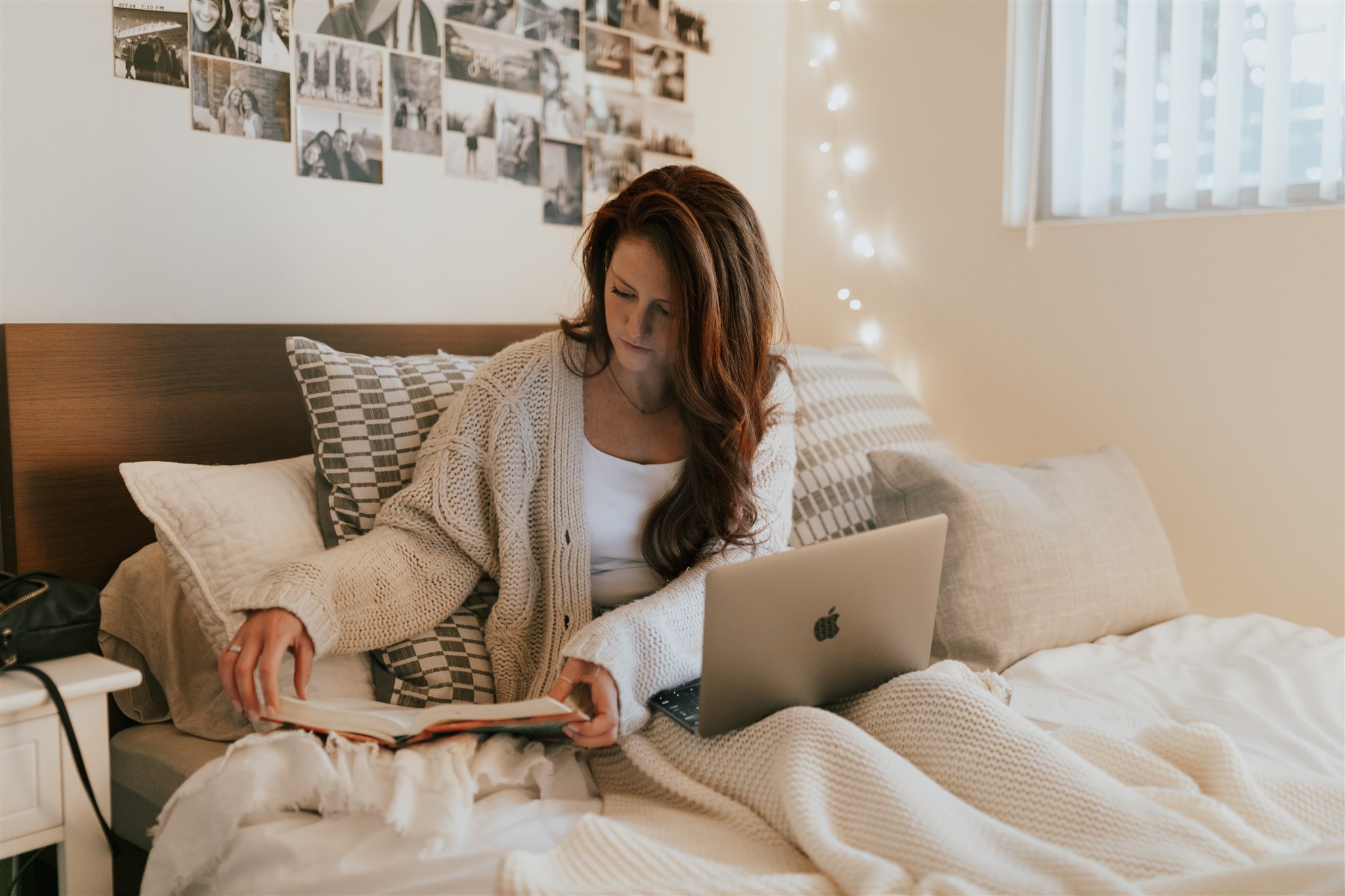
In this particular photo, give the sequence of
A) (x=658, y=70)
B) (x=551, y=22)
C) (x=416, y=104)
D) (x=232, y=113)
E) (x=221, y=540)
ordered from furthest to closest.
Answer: (x=658, y=70), (x=551, y=22), (x=416, y=104), (x=232, y=113), (x=221, y=540)

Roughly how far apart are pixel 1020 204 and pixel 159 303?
1.65 meters

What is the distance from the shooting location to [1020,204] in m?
2.19

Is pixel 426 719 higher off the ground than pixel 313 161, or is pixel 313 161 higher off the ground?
pixel 313 161

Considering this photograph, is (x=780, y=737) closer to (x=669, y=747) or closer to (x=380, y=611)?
(x=669, y=747)

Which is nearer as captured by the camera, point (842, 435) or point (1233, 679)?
point (1233, 679)

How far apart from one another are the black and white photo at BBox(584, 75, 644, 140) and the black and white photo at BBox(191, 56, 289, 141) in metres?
0.66

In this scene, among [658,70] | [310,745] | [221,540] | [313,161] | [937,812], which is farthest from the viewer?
[658,70]

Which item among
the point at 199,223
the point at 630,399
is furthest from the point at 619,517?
the point at 199,223

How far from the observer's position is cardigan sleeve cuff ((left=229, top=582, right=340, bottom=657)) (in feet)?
3.66

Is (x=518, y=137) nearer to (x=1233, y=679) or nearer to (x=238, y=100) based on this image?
(x=238, y=100)

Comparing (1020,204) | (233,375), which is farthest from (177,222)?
(1020,204)

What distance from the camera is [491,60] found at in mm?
1901

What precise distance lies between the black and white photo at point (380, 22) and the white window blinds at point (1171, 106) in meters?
1.18

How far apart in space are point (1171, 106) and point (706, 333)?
124 cm
